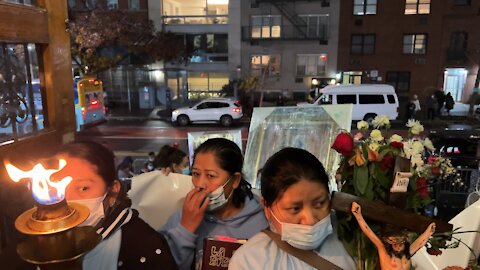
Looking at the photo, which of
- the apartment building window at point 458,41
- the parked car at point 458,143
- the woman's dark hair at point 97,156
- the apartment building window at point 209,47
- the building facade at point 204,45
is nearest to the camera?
the woman's dark hair at point 97,156

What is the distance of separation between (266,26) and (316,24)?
310cm

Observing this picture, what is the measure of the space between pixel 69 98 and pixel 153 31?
20272 mm

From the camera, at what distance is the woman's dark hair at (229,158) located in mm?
2004

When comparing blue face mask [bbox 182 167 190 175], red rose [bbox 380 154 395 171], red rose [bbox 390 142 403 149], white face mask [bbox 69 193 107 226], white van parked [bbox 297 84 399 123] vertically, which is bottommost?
white van parked [bbox 297 84 399 123]

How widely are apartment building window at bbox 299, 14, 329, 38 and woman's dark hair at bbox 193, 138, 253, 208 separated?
73.5 feet

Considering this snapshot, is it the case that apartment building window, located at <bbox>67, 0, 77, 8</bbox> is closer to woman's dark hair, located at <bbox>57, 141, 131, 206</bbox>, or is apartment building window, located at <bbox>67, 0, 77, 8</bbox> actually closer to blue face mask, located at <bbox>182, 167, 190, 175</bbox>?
blue face mask, located at <bbox>182, 167, 190, 175</bbox>

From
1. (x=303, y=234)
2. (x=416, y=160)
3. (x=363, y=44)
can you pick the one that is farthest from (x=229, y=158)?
(x=363, y=44)

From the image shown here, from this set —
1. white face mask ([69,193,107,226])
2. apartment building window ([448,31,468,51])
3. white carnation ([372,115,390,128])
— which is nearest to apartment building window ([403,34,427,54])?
apartment building window ([448,31,468,51])

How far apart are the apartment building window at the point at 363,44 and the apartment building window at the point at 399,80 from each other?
186 centimetres

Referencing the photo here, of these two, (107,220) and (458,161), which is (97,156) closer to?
(107,220)

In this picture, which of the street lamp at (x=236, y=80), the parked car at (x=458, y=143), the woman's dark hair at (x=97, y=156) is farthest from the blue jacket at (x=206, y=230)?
the street lamp at (x=236, y=80)

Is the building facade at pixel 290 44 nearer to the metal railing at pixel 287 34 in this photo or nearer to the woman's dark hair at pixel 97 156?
the metal railing at pixel 287 34

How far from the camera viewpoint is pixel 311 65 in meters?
23.5

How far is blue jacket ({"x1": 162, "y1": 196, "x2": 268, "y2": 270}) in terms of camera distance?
1.71 metres
